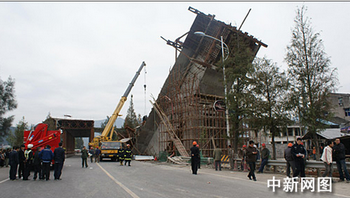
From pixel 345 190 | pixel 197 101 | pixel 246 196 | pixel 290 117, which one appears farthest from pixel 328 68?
pixel 197 101

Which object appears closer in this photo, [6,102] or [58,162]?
[58,162]

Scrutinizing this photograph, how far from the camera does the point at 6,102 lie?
25.8m

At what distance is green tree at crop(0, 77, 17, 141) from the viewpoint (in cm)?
2545

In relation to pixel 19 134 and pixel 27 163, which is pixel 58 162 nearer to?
pixel 27 163

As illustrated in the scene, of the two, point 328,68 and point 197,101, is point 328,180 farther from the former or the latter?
point 197,101

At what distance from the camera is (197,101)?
2714cm

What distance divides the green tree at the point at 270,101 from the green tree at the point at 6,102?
24.1 metres

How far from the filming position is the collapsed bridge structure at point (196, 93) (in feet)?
87.6

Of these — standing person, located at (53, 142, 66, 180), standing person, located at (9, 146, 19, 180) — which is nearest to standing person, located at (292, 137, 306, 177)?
standing person, located at (53, 142, 66, 180)

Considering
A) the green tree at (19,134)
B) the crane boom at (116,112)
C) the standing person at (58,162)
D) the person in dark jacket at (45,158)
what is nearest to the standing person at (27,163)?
the person in dark jacket at (45,158)

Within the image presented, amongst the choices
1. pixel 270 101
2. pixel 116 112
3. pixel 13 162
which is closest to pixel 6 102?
pixel 116 112

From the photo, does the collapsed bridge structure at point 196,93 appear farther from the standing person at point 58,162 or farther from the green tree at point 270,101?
the standing person at point 58,162

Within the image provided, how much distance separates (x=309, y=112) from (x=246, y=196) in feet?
29.0

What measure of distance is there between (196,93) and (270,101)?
42.2ft
